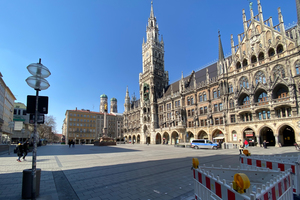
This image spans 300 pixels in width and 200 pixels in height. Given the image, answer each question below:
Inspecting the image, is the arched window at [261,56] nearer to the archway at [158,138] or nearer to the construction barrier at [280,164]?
the construction barrier at [280,164]

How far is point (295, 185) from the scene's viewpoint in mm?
5348

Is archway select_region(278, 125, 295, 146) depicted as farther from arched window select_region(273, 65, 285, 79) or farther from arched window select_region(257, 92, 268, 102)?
arched window select_region(273, 65, 285, 79)

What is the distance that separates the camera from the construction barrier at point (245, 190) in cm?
294

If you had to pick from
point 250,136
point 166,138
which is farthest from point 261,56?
Result: point 166,138

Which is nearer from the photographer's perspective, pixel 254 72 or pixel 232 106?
pixel 254 72

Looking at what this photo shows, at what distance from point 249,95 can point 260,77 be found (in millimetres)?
3872

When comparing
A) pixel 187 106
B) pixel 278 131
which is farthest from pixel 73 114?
pixel 278 131

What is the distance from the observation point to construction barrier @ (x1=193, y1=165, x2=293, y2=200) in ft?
9.63

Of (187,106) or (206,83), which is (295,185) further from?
(187,106)

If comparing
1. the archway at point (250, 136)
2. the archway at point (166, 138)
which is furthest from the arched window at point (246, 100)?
the archway at point (166, 138)

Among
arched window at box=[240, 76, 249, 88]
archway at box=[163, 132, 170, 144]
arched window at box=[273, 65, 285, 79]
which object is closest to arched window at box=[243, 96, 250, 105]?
arched window at box=[240, 76, 249, 88]

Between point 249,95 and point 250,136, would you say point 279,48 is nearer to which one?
point 249,95

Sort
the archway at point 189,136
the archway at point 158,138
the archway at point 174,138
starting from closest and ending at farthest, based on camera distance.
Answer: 1. the archway at point 189,136
2. the archway at point 174,138
3. the archway at point 158,138

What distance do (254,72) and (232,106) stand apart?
7.90 meters
